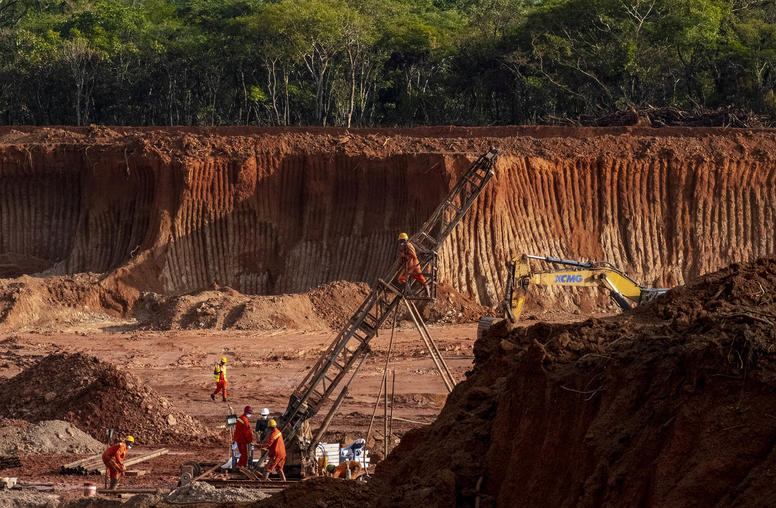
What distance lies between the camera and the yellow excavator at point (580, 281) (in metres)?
25.0

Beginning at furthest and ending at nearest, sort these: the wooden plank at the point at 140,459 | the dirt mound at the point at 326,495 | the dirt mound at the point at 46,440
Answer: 1. the dirt mound at the point at 46,440
2. the wooden plank at the point at 140,459
3. the dirt mound at the point at 326,495

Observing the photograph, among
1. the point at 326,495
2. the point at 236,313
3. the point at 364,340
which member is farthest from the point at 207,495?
the point at 236,313

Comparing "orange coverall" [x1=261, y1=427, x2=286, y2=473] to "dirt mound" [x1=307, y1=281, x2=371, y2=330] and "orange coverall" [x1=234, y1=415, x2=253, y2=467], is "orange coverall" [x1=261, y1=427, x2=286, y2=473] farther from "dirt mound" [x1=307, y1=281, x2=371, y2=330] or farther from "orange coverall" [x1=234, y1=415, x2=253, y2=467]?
"dirt mound" [x1=307, y1=281, x2=371, y2=330]

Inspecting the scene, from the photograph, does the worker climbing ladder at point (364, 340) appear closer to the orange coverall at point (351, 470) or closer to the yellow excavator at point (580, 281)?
the orange coverall at point (351, 470)

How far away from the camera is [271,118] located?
2072 inches

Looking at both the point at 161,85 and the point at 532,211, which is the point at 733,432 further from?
the point at 161,85

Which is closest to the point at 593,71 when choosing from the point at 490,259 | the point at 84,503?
the point at 490,259

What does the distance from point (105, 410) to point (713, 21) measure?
32055mm

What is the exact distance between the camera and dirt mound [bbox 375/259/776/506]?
8828mm

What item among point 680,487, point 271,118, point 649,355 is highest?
point 271,118

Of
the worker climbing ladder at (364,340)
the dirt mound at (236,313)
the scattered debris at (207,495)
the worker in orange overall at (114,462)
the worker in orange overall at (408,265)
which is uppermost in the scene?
the worker in orange overall at (408,265)

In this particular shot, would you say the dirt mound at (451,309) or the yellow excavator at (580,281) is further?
the dirt mound at (451,309)

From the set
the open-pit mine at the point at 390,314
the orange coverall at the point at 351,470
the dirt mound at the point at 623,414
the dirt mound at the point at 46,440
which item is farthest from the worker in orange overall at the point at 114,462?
the dirt mound at the point at 623,414

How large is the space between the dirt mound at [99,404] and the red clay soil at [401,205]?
37.8 ft
